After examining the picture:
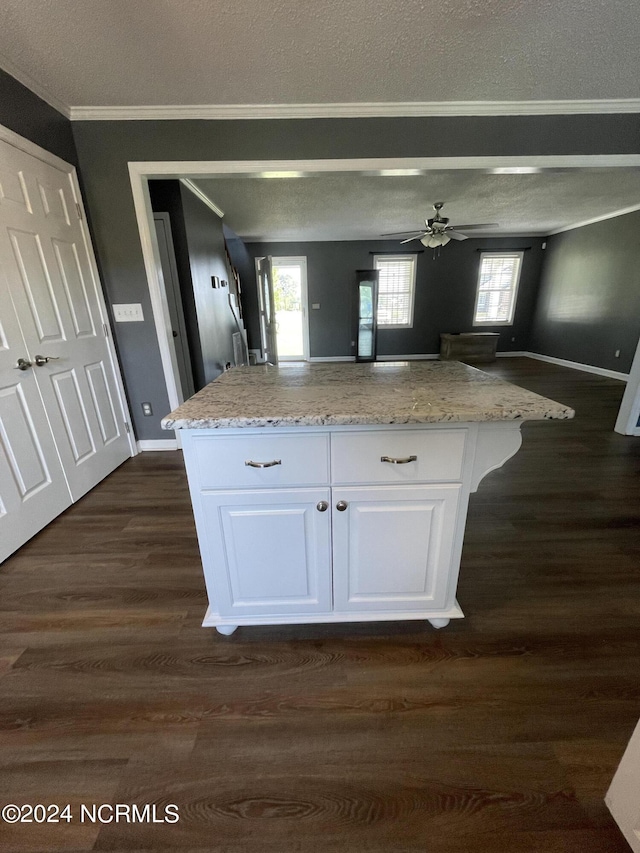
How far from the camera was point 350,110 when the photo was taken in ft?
7.45

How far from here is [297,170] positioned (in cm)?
239

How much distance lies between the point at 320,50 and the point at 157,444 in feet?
9.70

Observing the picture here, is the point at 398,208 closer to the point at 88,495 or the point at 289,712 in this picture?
the point at 88,495

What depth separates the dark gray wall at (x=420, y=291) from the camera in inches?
275

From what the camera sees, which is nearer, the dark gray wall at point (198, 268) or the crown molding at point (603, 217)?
the dark gray wall at point (198, 268)

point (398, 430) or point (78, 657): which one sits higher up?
point (398, 430)

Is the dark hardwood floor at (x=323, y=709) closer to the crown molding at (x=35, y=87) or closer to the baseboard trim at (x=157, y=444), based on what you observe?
the baseboard trim at (x=157, y=444)

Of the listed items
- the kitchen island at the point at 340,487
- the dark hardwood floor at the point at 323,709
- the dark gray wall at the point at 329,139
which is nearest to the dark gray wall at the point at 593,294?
the dark gray wall at the point at 329,139

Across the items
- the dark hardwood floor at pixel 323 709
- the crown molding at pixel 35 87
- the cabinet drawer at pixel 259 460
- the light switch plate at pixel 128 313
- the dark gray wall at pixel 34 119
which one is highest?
the crown molding at pixel 35 87

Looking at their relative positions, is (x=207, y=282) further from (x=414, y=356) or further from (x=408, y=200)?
(x=414, y=356)

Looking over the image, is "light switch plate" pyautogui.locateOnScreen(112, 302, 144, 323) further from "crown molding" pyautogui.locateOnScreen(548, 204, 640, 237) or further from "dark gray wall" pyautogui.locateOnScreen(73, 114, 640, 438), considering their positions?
"crown molding" pyautogui.locateOnScreen(548, 204, 640, 237)

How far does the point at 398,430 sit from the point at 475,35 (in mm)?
2189

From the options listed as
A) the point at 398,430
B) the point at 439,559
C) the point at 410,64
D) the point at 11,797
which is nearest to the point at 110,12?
the point at 410,64

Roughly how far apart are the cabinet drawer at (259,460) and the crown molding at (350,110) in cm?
250
